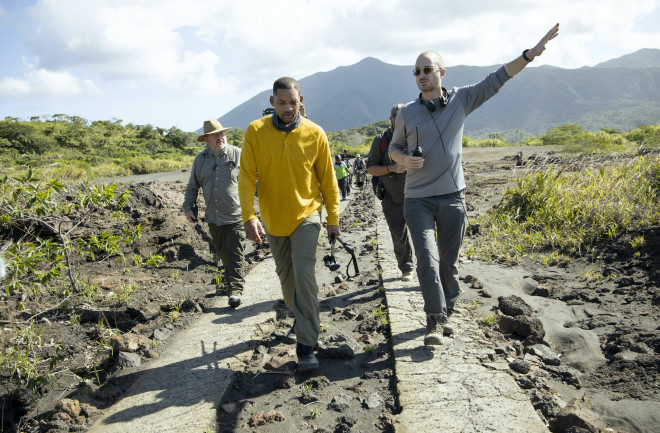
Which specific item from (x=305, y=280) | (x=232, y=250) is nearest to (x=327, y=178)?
(x=305, y=280)

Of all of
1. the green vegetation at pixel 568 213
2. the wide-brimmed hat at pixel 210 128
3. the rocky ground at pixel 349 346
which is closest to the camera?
the rocky ground at pixel 349 346

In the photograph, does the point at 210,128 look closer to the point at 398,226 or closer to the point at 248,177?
the point at 248,177

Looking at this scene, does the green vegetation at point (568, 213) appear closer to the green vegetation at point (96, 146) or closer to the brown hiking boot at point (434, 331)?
the brown hiking boot at point (434, 331)

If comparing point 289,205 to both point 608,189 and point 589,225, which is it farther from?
point 608,189

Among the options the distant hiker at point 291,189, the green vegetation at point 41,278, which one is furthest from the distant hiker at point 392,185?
the green vegetation at point 41,278

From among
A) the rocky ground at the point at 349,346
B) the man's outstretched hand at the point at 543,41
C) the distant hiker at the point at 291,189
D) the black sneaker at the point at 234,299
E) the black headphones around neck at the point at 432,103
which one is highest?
the man's outstretched hand at the point at 543,41

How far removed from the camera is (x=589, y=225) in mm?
6234

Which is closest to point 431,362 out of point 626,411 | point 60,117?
point 626,411

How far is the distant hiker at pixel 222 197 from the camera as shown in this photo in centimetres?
526

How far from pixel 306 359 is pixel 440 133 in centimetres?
190

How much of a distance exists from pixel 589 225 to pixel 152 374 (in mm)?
5405

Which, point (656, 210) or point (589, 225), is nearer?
point (656, 210)

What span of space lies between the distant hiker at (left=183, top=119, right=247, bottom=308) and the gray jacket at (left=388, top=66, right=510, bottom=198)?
7.24 feet

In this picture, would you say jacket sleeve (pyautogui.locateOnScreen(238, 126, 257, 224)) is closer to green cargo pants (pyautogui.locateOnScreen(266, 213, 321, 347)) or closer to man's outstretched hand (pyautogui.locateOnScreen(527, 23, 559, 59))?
green cargo pants (pyautogui.locateOnScreen(266, 213, 321, 347))
